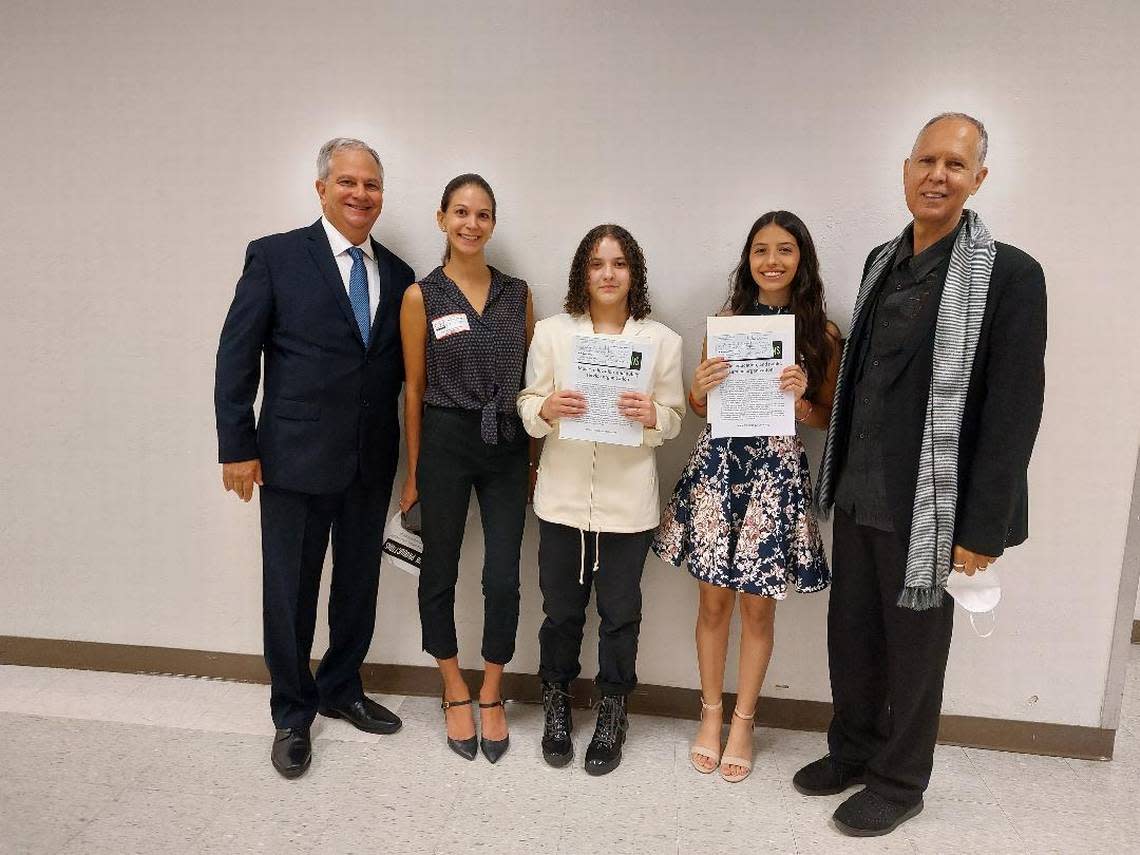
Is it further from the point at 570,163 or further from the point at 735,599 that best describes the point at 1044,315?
the point at 570,163

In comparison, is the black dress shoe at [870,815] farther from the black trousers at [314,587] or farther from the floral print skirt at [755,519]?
the black trousers at [314,587]

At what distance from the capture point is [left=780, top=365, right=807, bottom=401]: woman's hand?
86.0 inches

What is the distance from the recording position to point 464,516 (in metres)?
2.49

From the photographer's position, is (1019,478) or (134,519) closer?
(1019,478)

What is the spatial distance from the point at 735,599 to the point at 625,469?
24.8 inches

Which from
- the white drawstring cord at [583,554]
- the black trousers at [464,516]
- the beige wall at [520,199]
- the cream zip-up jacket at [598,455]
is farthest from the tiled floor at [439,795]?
the cream zip-up jacket at [598,455]

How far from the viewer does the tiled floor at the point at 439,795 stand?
2135 millimetres

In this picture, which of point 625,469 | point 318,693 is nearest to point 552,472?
point 625,469

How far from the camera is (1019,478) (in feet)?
6.25

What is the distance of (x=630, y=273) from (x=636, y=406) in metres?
0.43

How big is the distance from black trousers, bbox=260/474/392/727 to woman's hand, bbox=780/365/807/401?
135cm

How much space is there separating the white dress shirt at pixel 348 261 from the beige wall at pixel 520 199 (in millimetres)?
247

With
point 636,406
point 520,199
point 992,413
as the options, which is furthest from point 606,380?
point 992,413

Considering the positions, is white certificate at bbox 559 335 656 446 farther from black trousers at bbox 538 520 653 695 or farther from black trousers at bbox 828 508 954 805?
black trousers at bbox 828 508 954 805
